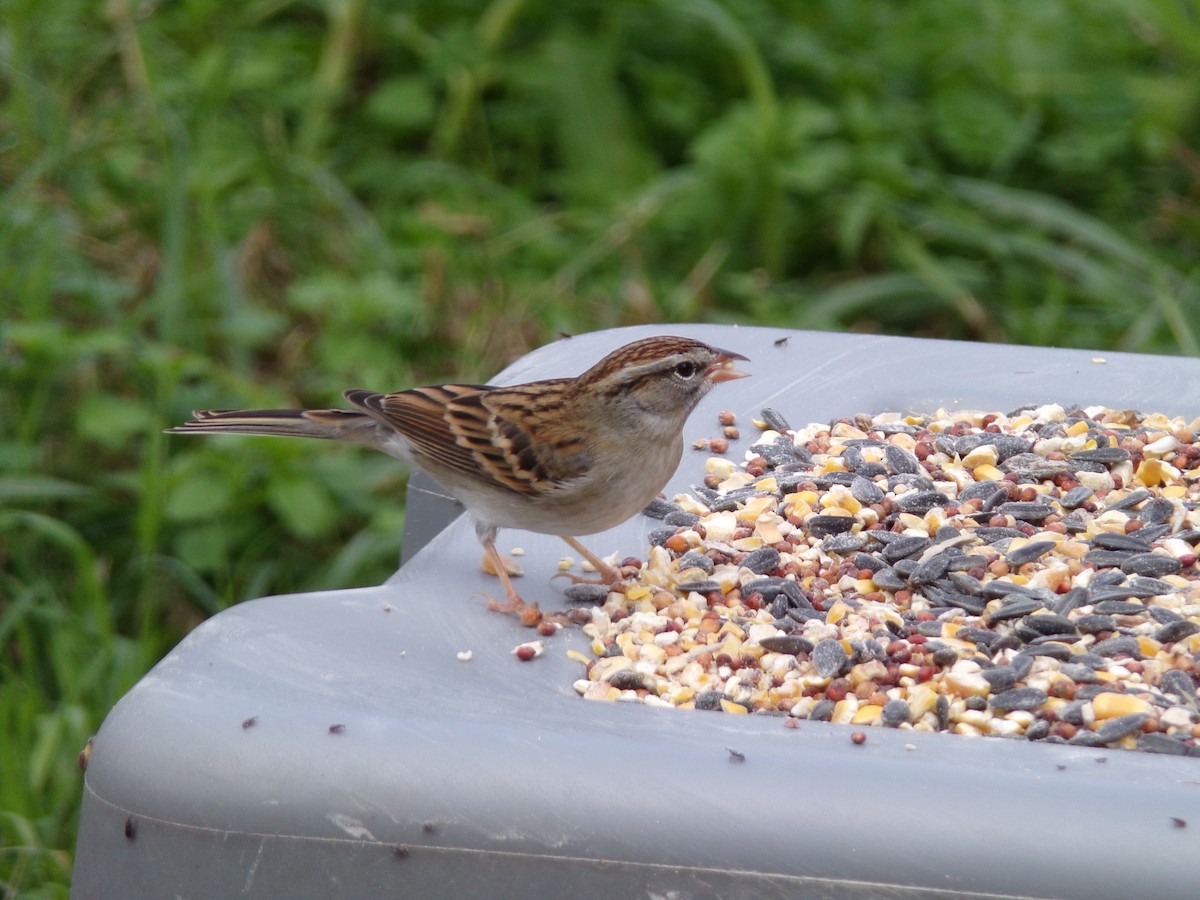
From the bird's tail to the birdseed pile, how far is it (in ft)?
2.55

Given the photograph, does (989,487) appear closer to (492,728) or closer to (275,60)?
(492,728)

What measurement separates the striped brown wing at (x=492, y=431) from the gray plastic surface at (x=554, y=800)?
81cm

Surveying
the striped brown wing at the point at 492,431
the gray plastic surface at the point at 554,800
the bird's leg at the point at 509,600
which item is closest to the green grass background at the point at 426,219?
the striped brown wing at the point at 492,431

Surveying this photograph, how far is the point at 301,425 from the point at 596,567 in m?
0.96

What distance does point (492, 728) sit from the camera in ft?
6.86

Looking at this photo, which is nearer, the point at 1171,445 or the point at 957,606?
the point at 957,606

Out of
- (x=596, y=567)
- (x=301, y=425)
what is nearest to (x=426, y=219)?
(x=301, y=425)

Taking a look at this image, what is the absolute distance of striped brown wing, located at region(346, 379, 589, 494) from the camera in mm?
3107

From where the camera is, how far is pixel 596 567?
9.64ft

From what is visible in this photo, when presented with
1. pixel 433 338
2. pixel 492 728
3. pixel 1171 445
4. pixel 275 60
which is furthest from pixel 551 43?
pixel 492 728

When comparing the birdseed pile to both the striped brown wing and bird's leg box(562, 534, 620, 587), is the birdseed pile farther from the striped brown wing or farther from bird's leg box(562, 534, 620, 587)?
the striped brown wing

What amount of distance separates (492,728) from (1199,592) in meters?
1.28

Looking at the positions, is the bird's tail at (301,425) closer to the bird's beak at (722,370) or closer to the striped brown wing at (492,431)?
the striped brown wing at (492,431)

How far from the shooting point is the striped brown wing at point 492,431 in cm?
311
